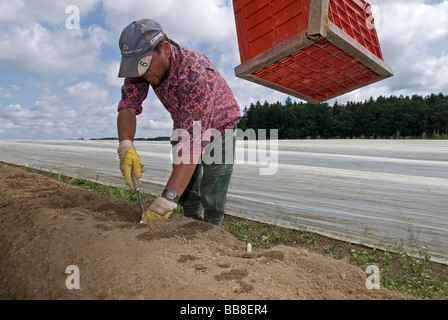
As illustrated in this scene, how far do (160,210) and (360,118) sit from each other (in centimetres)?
3319

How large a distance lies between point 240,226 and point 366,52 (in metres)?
2.03

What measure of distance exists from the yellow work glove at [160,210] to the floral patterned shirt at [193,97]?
335 mm

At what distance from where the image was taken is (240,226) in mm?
3312

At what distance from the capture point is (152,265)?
Result: 127 cm

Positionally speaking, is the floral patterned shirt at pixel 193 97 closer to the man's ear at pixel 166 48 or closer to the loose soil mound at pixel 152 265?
the man's ear at pixel 166 48

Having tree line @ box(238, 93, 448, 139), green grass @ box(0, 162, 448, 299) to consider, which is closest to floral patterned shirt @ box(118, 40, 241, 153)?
green grass @ box(0, 162, 448, 299)

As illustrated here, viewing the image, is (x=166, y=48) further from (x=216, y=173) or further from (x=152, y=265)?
(x=152, y=265)

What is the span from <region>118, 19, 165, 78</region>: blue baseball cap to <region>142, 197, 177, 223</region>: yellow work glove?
71cm

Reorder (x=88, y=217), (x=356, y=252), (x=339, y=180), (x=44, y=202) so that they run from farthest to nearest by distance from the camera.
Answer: (x=339, y=180)
(x=356, y=252)
(x=44, y=202)
(x=88, y=217)

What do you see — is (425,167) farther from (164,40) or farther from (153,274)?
(153,274)

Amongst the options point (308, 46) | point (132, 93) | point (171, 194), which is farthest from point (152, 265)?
point (308, 46)

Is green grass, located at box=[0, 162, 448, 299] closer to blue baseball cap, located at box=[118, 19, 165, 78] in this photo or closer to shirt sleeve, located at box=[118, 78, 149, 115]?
shirt sleeve, located at box=[118, 78, 149, 115]

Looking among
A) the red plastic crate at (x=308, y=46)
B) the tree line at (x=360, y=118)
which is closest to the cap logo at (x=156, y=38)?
the red plastic crate at (x=308, y=46)

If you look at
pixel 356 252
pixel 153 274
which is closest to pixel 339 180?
pixel 356 252
